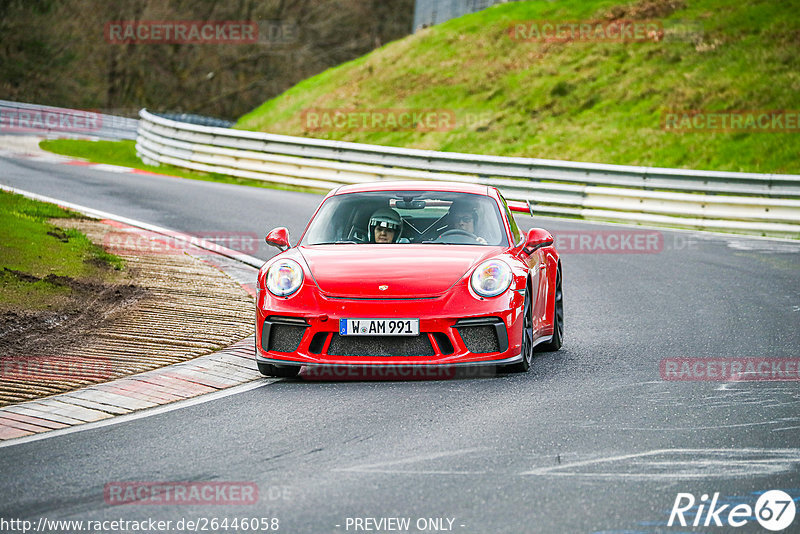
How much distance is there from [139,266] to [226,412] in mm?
5842

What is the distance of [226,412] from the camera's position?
691 centimetres

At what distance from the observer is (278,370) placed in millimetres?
7973

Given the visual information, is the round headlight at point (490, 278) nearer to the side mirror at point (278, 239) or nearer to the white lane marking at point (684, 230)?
the side mirror at point (278, 239)

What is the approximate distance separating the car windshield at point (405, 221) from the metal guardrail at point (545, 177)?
11.4 metres

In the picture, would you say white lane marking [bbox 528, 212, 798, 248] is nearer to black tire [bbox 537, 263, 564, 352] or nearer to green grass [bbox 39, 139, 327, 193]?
green grass [bbox 39, 139, 327, 193]

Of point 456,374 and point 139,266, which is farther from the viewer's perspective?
point 139,266

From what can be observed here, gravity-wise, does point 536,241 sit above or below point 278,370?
above

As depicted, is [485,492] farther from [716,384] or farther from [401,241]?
[401,241]

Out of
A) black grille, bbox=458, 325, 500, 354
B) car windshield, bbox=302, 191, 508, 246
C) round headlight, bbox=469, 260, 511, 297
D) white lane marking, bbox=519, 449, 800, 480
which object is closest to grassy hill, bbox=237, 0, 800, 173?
car windshield, bbox=302, 191, 508, 246

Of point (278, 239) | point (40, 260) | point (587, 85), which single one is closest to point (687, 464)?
point (278, 239)

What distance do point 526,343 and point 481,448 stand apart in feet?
6.86

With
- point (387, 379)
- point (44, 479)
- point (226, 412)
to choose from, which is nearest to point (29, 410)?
point (226, 412)

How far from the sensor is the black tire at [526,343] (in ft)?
25.8

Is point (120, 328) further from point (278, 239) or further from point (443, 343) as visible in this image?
point (443, 343)
